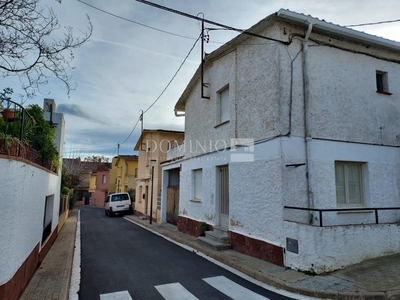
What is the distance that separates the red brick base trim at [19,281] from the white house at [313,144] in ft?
17.3

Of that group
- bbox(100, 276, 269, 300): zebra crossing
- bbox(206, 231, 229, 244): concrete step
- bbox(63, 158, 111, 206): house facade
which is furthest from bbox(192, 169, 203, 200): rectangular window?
bbox(63, 158, 111, 206): house facade

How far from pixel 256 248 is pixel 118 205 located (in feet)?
57.5

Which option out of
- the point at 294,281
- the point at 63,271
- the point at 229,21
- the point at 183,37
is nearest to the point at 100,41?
the point at 183,37

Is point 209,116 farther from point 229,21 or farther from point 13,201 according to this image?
point 13,201

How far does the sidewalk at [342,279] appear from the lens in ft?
15.6

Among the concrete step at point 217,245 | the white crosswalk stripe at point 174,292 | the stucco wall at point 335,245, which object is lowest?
the white crosswalk stripe at point 174,292

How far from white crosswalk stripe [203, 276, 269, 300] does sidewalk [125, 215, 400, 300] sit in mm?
624

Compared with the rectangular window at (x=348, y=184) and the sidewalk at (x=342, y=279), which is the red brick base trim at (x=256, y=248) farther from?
the rectangular window at (x=348, y=184)

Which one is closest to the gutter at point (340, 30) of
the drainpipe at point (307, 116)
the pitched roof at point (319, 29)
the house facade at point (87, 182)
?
the pitched roof at point (319, 29)

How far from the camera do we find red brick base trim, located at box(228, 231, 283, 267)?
6634mm

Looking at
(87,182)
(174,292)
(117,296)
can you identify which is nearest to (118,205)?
(117,296)

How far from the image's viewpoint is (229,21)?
694cm

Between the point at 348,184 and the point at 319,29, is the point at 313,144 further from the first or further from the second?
the point at 319,29

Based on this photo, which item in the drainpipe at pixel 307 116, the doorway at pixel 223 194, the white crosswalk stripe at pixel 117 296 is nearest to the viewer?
the white crosswalk stripe at pixel 117 296
